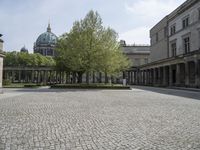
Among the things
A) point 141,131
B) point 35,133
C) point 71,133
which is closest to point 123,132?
point 141,131

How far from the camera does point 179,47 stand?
5278cm

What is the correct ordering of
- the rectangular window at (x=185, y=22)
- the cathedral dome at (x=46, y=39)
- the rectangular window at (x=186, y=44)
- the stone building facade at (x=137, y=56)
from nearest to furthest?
the rectangular window at (x=186, y=44), the rectangular window at (x=185, y=22), the stone building facade at (x=137, y=56), the cathedral dome at (x=46, y=39)

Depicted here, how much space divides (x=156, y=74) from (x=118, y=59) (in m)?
23.1

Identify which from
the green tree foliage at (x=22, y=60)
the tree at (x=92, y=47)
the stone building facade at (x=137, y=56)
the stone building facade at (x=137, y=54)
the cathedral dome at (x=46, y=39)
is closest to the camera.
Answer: the tree at (x=92, y=47)

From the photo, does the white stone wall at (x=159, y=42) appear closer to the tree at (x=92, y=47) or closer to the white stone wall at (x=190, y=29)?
the white stone wall at (x=190, y=29)

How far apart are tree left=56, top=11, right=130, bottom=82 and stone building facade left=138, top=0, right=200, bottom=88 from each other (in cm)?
1201

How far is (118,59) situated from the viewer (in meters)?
42.8

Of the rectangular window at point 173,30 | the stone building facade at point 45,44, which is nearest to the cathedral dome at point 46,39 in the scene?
the stone building facade at point 45,44

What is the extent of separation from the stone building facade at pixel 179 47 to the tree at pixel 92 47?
1201 cm

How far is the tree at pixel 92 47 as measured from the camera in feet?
131

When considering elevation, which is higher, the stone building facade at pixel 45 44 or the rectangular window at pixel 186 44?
the stone building facade at pixel 45 44

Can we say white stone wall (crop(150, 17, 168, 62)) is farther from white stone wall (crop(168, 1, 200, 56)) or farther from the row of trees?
the row of trees

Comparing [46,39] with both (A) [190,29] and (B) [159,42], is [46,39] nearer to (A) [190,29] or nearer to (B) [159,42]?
(B) [159,42]

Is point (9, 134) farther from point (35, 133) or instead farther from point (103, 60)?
point (103, 60)
